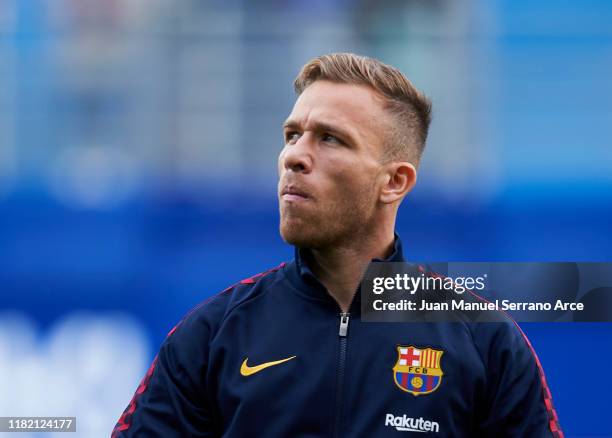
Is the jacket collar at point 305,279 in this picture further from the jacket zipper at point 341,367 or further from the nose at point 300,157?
the nose at point 300,157

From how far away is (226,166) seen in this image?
8.55ft

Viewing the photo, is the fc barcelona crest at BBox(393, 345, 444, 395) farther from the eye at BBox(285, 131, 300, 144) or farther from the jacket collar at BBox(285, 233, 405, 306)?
the eye at BBox(285, 131, 300, 144)

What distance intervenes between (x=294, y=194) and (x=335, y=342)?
277 millimetres

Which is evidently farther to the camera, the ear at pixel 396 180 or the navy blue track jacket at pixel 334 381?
the ear at pixel 396 180

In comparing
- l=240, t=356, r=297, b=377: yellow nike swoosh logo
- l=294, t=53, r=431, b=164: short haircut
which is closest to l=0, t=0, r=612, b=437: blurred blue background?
l=294, t=53, r=431, b=164: short haircut

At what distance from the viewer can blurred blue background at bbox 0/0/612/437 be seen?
2564 millimetres

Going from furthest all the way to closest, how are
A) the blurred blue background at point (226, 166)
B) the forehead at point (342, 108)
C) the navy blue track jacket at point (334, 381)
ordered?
1. the blurred blue background at point (226, 166)
2. the forehead at point (342, 108)
3. the navy blue track jacket at point (334, 381)

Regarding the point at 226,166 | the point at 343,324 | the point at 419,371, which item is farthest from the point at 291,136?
the point at 226,166

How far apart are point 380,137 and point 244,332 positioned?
0.45 meters

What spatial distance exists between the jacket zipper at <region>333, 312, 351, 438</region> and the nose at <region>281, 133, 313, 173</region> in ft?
0.92

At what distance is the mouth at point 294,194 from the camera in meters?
Result: 1.51

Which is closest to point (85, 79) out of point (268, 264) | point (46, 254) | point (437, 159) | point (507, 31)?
point (46, 254)

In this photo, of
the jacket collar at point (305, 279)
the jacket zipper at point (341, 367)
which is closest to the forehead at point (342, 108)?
the jacket collar at point (305, 279)

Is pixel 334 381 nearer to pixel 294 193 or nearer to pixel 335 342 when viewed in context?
pixel 335 342
